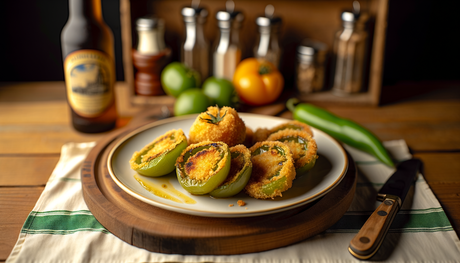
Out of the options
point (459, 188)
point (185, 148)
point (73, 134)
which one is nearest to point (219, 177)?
point (185, 148)

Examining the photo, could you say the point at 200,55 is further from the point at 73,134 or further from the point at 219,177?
the point at 219,177

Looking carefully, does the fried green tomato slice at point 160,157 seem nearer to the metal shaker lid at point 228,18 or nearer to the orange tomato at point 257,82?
the orange tomato at point 257,82

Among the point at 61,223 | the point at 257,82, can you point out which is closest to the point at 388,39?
the point at 257,82

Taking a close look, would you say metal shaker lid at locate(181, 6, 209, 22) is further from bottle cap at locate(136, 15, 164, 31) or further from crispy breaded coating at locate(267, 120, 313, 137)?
crispy breaded coating at locate(267, 120, 313, 137)

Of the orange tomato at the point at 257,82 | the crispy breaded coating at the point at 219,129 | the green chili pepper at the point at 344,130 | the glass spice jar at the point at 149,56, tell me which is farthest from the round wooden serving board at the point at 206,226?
the glass spice jar at the point at 149,56

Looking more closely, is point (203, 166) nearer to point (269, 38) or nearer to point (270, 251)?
point (270, 251)
